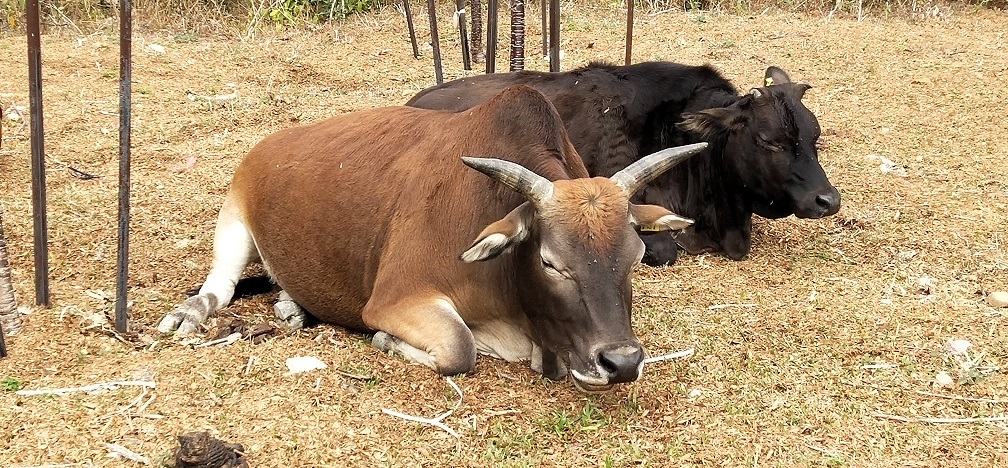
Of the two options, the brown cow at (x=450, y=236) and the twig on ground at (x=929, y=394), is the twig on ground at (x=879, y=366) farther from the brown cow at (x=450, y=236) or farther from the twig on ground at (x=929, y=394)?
the brown cow at (x=450, y=236)

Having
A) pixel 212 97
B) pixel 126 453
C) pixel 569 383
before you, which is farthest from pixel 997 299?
pixel 212 97

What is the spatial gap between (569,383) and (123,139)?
242 cm

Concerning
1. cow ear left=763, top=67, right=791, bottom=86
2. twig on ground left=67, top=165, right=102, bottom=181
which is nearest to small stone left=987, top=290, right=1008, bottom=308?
cow ear left=763, top=67, right=791, bottom=86

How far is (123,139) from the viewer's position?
4.19 meters

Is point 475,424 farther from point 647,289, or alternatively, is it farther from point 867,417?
point 647,289

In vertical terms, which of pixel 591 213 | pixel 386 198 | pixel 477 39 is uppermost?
pixel 477 39

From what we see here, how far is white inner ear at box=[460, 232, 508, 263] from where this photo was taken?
13.1 feet

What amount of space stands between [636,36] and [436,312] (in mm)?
9366

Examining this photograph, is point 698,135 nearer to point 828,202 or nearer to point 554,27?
point 828,202

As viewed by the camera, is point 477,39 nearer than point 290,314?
No

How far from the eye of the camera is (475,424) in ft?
12.6

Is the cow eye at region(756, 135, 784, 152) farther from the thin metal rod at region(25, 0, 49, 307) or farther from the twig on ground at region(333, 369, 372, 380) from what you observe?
the thin metal rod at region(25, 0, 49, 307)

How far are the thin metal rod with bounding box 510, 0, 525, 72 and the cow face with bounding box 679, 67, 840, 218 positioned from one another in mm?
1811

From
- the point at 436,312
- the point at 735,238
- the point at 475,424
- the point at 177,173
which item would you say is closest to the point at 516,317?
the point at 436,312
